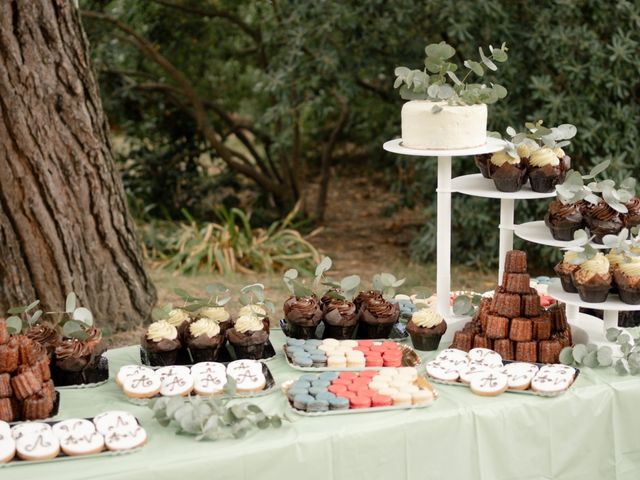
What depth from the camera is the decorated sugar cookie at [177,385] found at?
8.82 feet

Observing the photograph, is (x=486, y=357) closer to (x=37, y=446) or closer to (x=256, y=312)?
(x=256, y=312)

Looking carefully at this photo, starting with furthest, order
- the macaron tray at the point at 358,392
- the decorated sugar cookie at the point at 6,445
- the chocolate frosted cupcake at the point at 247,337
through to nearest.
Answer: the chocolate frosted cupcake at the point at 247,337, the macaron tray at the point at 358,392, the decorated sugar cookie at the point at 6,445

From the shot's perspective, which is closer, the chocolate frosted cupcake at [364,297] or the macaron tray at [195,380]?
the macaron tray at [195,380]

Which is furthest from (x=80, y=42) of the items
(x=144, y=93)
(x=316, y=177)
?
(x=316, y=177)

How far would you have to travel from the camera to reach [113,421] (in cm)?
248

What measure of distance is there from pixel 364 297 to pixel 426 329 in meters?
0.25

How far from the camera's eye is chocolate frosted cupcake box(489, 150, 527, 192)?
10.3 feet

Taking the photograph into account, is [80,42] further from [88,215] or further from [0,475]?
[0,475]

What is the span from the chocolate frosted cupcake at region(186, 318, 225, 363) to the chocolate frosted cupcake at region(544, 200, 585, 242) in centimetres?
109

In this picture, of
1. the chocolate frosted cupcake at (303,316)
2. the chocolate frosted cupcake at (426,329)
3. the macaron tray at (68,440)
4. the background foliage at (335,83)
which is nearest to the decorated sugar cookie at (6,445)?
the macaron tray at (68,440)

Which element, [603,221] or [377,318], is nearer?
[603,221]

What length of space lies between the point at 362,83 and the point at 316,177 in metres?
2.79

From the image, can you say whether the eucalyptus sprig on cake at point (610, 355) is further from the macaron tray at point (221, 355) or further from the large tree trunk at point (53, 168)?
the large tree trunk at point (53, 168)

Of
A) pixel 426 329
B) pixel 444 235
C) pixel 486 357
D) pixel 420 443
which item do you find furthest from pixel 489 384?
pixel 444 235
